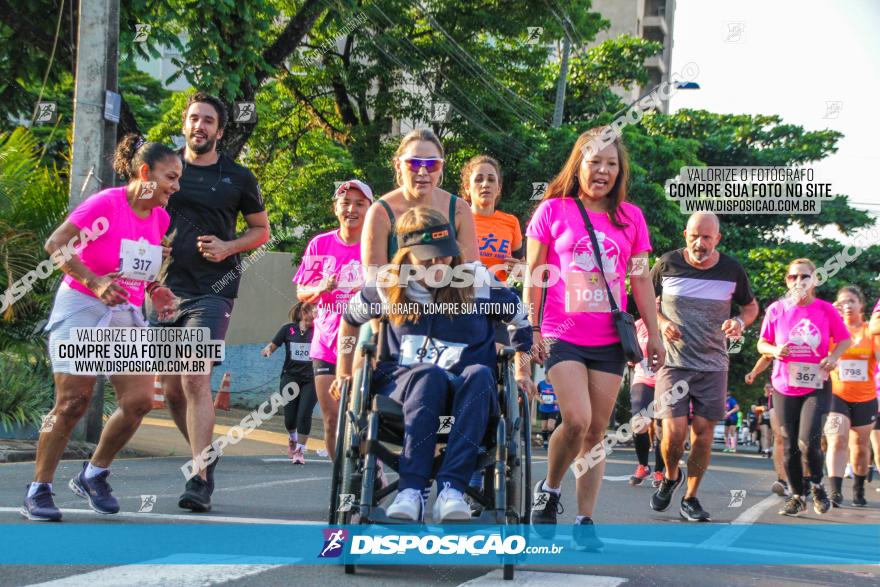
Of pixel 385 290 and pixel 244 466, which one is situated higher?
pixel 385 290

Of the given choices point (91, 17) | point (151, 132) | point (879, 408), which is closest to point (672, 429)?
point (879, 408)

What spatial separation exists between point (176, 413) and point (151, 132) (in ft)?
57.7

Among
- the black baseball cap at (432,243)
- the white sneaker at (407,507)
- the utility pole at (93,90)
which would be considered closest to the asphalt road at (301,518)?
the white sneaker at (407,507)

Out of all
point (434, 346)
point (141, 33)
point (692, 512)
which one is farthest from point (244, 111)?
point (434, 346)

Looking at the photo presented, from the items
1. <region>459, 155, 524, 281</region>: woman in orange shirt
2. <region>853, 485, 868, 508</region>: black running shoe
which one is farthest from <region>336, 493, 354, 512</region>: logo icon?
<region>853, 485, 868, 508</region>: black running shoe

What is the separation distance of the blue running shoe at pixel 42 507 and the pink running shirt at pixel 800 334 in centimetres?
577

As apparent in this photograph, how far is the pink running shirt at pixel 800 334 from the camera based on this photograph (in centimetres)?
945

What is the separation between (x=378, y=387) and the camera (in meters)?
5.22

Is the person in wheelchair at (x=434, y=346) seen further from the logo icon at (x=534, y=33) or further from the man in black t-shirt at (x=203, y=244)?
the logo icon at (x=534, y=33)

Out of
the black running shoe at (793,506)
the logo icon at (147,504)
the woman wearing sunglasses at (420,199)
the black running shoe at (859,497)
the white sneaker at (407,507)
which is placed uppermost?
the woman wearing sunglasses at (420,199)

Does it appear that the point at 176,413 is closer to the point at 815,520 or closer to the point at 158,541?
the point at 158,541

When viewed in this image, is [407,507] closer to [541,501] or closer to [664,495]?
[541,501]

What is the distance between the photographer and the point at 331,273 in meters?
8.38

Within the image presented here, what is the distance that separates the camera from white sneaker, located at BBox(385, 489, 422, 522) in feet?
15.3
